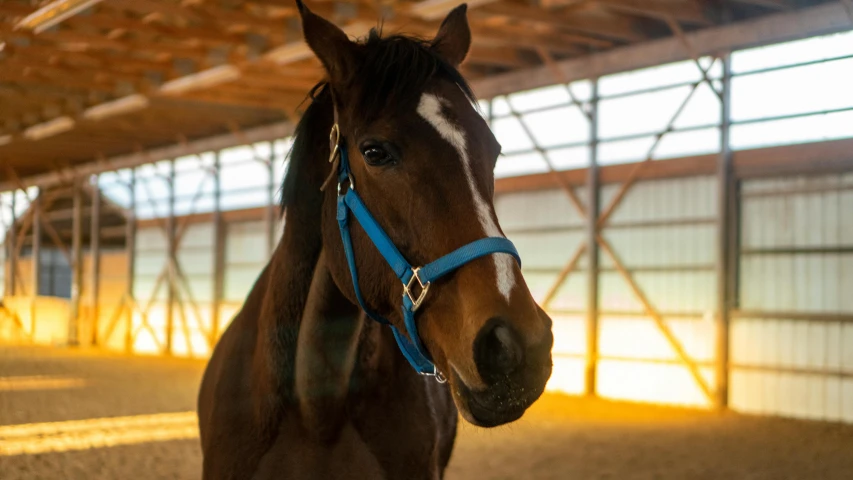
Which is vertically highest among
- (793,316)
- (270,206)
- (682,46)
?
(682,46)

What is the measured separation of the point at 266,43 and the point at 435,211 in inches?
384

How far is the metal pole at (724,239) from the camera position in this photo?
9.91 m

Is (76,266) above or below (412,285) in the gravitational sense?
below

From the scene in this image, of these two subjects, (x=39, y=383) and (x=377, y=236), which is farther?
(x=39, y=383)

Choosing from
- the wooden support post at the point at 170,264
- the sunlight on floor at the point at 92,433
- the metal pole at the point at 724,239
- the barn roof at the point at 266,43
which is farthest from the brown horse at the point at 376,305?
the wooden support post at the point at 170,264

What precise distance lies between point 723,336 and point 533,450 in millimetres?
4118

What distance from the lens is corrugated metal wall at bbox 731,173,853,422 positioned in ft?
29.8

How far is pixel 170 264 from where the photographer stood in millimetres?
18531

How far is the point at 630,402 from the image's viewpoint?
35.0ft

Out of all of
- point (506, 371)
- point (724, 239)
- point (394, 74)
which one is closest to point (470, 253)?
point (506, 371)

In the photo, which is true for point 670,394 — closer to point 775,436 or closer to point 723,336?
point 723,336

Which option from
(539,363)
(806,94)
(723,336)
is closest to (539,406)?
(723,336)

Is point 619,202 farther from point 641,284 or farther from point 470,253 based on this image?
point 470,253

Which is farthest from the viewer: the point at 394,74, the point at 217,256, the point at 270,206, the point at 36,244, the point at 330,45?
the point at 36,244
